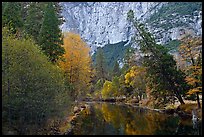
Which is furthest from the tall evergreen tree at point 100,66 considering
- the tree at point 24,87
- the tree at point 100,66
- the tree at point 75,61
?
the tree at point 24,87

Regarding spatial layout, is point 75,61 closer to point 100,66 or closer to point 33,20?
point 33,20

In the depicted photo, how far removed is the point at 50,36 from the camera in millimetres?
33562

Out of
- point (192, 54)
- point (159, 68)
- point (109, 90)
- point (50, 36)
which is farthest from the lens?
point (109, 90)

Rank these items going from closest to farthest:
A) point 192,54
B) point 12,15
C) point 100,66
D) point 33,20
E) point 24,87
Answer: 1. point 24,87
2. point 12,15
3. point 33,20
4. point 192,54
5. point 100,66

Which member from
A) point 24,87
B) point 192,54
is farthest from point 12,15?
point 192,54

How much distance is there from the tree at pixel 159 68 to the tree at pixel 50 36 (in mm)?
15325

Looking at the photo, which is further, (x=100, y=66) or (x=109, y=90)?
(x=100, y=66)

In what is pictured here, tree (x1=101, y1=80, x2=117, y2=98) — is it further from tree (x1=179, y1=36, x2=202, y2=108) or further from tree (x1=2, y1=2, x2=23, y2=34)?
tree (x1=2, y1=2, x2=23, y2=34)

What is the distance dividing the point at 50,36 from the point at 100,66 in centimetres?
8052

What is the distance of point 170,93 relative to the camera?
44.2m

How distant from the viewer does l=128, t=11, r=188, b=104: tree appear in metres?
43.8

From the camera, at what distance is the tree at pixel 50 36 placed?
33228 millimetres

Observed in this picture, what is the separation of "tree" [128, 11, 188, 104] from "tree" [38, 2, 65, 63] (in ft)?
50.3

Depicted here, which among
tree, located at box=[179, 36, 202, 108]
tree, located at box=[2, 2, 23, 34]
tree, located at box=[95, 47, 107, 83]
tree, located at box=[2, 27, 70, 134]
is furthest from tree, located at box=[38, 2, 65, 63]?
tree, located at box=[95, 47, 107, 83]
